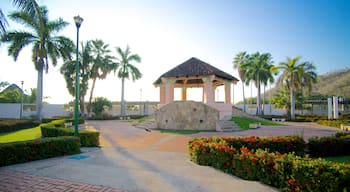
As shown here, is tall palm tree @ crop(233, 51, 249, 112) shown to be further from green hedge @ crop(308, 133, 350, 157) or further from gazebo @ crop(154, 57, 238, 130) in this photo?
green hedge @ crop(308, 133, 350, 157)

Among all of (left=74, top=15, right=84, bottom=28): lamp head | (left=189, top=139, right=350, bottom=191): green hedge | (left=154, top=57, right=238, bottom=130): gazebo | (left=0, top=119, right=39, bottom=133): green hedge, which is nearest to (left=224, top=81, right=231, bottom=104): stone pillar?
(left=154, top=57, right=238, bottom=130): gazebo

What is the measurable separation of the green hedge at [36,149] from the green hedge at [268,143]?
19.1 ft

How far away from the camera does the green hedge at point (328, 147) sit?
8391 millimetres

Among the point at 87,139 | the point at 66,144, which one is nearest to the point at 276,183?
the point at 66,144

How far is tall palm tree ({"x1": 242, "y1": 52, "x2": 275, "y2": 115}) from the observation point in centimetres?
3562

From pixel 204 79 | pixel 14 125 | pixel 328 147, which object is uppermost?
pixel 204 79

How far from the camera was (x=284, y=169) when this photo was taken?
14.3 feet

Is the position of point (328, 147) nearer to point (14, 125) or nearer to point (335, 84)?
point (14, 125)

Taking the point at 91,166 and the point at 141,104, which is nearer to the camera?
the point at 91,166

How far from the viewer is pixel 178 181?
485cm

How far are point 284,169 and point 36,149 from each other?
839cm

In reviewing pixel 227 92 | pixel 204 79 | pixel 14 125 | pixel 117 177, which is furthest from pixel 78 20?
pixel 227 92

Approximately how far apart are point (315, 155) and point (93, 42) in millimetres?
33722

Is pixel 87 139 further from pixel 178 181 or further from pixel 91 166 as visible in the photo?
pixel 178 181
